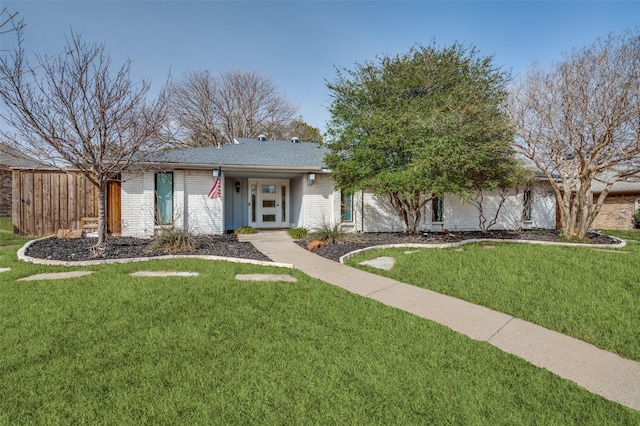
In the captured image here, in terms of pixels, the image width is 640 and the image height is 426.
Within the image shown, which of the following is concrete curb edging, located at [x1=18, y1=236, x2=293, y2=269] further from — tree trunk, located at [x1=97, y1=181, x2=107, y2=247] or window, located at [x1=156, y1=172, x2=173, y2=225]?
window, located at [x1=156, y1=172, x2=173, y2=225]

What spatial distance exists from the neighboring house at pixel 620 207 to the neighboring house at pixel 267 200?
5.44 metres

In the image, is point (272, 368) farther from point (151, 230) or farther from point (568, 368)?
point (151, 230)

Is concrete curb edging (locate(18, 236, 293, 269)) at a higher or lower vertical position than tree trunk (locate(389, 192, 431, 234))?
lower

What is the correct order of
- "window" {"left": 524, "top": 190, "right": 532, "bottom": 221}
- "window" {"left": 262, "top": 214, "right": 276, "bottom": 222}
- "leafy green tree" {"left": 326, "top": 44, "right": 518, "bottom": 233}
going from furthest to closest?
"window" {"left": 524, "top": 190, "right": 532, "bottom": 221}, "window" {"left": 262, "top": 214, "right": 276, "bottom": 222}, "leafy green tree" {"left": 326, "top": 44, "right": 518, "bottom": 233}

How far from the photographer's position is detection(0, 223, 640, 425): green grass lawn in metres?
2.01

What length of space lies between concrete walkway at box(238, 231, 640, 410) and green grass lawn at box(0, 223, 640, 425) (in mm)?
226

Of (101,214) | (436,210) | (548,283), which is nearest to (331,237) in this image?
(548,283)

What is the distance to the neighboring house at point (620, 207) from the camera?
16.2 metres

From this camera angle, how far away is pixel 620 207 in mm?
16672

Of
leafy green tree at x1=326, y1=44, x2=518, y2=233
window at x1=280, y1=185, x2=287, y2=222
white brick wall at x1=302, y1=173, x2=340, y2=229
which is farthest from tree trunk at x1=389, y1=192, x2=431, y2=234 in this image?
window at x1=280, y1=185, x2=287, y2=222

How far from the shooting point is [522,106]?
10148 millimetres

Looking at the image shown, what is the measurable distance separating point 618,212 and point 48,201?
26.3 metres

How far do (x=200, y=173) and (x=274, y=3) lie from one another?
5776 millimetres

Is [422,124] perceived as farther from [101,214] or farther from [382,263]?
[101,214]
